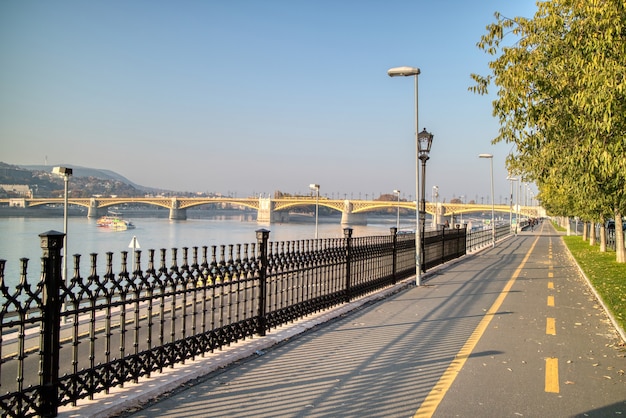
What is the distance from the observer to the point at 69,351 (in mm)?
9781

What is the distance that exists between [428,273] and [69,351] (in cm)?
1164

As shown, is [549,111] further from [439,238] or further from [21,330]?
[439,238]

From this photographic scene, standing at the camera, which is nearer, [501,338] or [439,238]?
[501,338]

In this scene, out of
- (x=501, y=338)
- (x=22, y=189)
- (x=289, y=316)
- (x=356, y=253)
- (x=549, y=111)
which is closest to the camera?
(x=501, y=338)

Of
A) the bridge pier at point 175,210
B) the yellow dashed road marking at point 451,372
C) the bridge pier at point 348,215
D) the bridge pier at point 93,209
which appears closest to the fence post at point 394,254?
the yellow dashed road marking at point 451,372

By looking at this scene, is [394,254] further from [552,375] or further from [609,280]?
[552,375]

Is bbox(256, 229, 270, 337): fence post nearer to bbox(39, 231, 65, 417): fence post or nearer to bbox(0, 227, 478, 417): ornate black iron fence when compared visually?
bbox(0, 227, 478, 417): ornate black iron fence

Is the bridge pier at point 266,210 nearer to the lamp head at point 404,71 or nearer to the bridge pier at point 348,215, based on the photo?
the bridge pier at point 348,215

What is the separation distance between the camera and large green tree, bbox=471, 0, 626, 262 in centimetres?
741

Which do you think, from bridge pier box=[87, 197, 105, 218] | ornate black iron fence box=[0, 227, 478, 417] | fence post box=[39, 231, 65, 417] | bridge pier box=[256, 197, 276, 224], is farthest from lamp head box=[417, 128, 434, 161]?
bridge pier box=[87, 197, 105, 218]

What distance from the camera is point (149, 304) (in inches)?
216

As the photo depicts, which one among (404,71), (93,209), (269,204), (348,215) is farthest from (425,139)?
(93,209)

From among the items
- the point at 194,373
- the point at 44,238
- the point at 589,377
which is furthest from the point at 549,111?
the point at 44,238

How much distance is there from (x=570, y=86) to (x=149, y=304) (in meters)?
8.36
